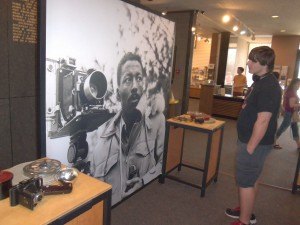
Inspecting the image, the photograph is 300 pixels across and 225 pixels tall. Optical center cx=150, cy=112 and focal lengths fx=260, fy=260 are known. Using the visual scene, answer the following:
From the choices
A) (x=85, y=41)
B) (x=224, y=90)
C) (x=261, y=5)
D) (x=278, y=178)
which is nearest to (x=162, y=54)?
(x=85, y=41)

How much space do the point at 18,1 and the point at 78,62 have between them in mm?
483

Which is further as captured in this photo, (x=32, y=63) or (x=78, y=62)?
(x=78, y=62)

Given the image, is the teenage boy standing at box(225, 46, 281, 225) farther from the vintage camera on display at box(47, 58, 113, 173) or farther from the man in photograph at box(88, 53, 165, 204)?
the vintage camera on display at box(47, 58, 113, 173)

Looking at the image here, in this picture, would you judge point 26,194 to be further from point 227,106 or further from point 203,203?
point 227,106

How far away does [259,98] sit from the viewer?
1.87m

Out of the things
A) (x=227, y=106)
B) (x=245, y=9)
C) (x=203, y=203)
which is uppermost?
(x=245, y=9)

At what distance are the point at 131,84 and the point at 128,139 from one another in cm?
51

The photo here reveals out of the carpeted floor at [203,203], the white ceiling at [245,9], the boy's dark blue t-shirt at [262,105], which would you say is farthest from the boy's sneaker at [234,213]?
the white ceiling at [245,9]

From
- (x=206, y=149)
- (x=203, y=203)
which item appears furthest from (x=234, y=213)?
(x=206, y=149)

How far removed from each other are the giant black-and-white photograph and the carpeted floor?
0.15 m

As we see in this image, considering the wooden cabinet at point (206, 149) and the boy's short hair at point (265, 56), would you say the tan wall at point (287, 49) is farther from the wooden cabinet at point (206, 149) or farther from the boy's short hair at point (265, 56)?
the boy's short hair at point (265, 56)

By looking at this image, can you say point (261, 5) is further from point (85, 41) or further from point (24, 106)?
point (24, 106)

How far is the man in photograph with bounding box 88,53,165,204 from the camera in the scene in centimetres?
214

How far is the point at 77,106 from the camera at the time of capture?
71.4 inches
